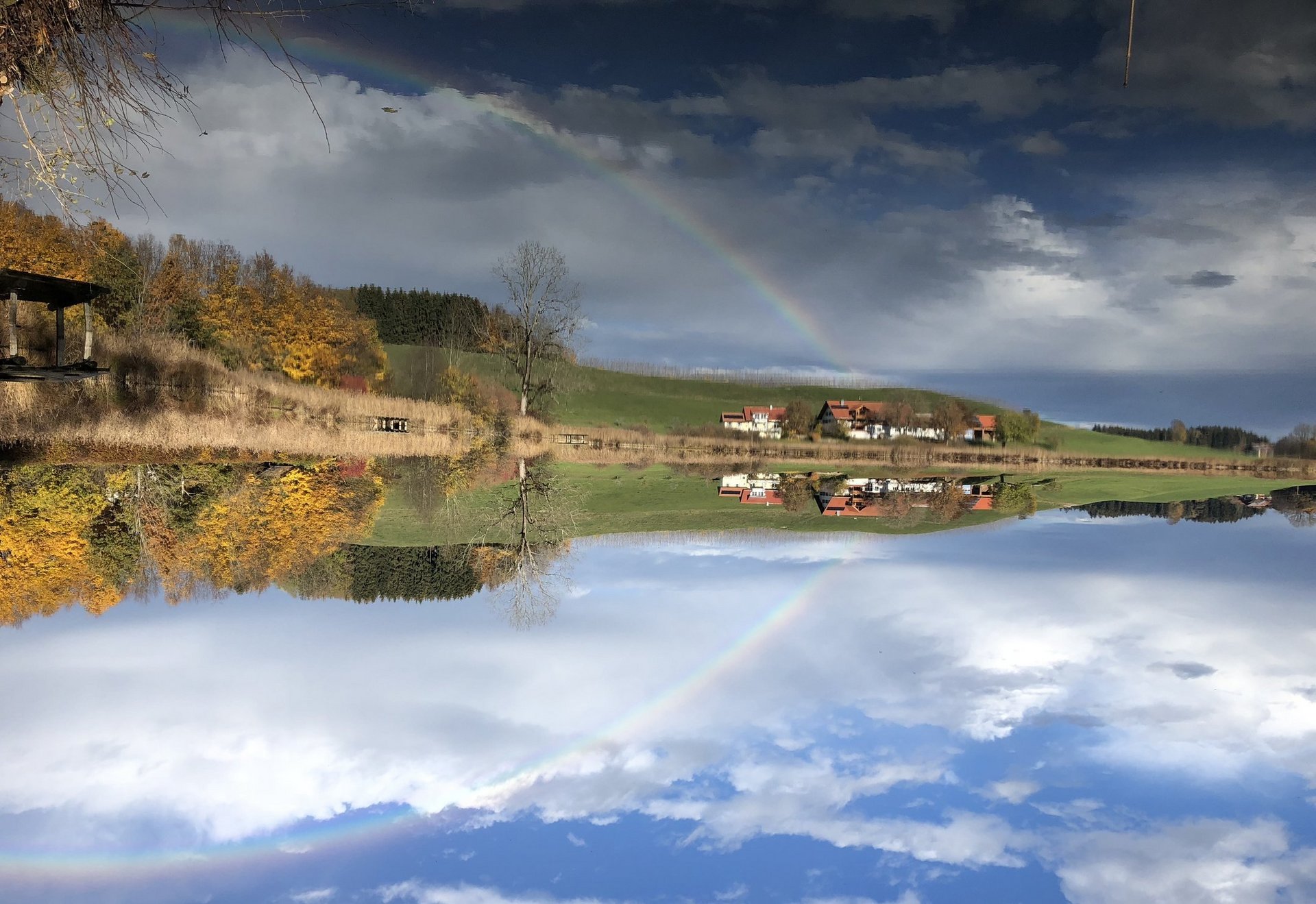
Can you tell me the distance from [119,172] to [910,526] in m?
12.5

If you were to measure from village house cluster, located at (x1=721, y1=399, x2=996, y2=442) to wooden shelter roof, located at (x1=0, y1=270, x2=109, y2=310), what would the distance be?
4852 centimetres

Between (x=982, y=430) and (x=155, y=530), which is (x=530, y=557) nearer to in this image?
(x=155, y=530)

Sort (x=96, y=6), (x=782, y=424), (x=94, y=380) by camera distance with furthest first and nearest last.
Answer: (x=782, y=424) < (x=94, y=380) < (x=96, y=6)

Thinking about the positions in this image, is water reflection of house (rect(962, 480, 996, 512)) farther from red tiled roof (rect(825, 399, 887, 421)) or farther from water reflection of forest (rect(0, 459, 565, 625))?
red tiled roof (rect(825, 399, 887, 421))

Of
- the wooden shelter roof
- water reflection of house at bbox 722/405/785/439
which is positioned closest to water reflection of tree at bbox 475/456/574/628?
the wooden shelter roof

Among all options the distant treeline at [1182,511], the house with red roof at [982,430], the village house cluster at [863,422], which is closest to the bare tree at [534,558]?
the distant treeline at [1182,511]

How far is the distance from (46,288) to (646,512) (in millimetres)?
10287

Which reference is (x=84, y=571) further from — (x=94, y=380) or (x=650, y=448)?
(x=650, y=448)

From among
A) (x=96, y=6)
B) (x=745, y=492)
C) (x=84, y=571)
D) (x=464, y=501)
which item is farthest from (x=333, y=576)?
(x=745, y=492)

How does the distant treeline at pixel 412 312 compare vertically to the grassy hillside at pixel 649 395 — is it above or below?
above

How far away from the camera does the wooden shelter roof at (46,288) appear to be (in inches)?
483

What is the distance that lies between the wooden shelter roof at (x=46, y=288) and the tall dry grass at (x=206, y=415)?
318cm

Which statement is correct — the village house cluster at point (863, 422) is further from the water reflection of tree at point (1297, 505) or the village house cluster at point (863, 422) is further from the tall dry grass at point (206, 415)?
the water reflection of tree at point (1297, 505)

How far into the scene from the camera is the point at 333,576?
25.4ft
